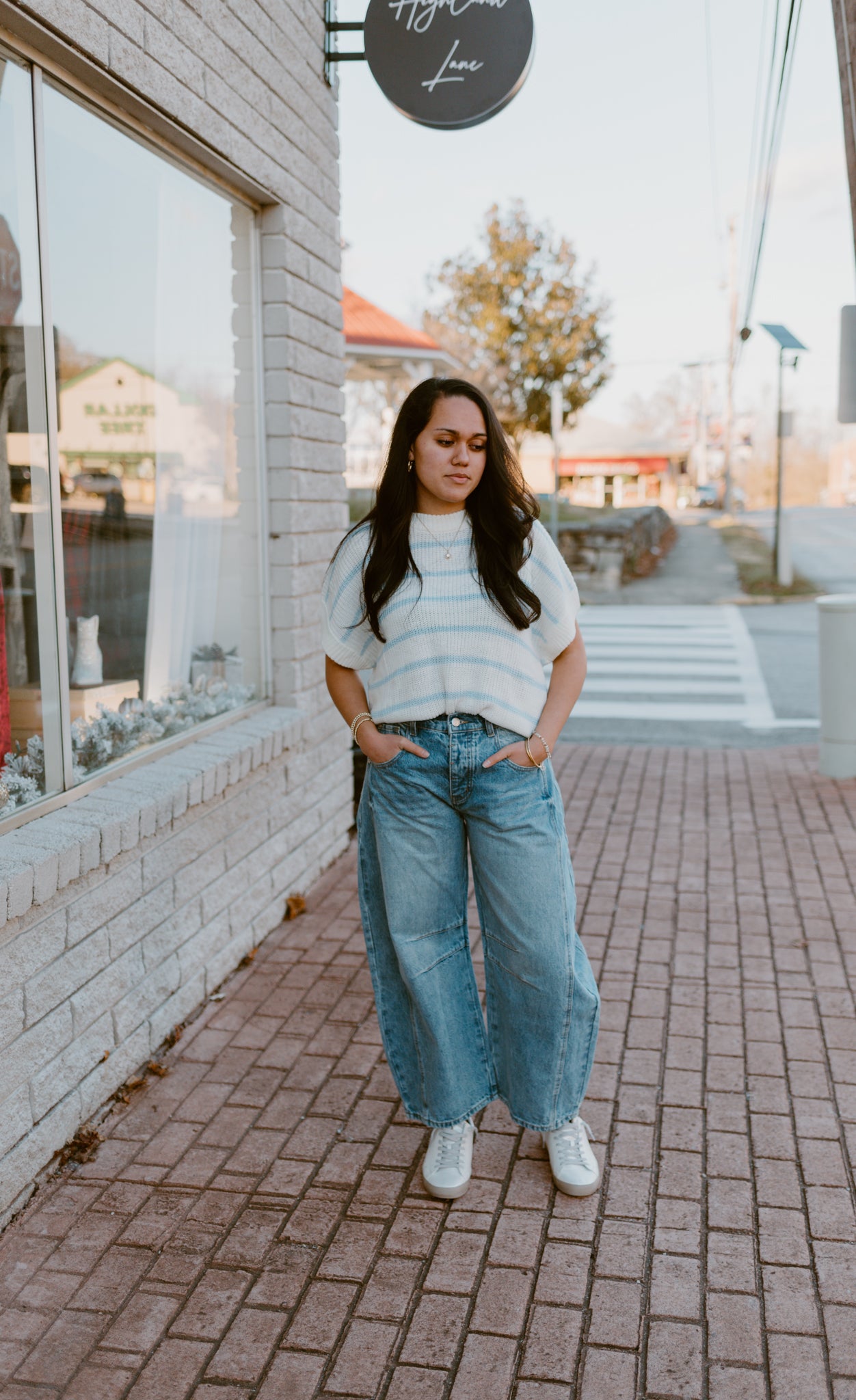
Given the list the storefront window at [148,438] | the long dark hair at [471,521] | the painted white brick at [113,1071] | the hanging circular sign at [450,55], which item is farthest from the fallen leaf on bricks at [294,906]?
the hanging circular sign at [450,55]

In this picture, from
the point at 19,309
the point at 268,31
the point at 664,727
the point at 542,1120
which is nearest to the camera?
the point at 542,1120

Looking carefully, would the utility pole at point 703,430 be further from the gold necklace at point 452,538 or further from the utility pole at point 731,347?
the gold necklace at point 452,538

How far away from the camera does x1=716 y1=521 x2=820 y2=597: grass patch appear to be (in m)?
20.5

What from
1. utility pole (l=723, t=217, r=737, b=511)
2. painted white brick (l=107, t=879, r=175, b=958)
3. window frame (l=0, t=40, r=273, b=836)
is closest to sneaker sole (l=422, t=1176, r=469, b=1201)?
painted white brick (l=107, t=879, r=175, b=958)

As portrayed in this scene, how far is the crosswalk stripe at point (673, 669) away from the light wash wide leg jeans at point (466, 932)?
7.03 meters

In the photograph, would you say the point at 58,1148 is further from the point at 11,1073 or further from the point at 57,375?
the point at 57,375

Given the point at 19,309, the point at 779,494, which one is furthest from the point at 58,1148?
the point at 779,494

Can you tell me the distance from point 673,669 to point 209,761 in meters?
9.19

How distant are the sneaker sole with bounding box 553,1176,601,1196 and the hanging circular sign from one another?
3565 millimetres

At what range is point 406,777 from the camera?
9.29ft

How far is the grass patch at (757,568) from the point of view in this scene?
20.5 m

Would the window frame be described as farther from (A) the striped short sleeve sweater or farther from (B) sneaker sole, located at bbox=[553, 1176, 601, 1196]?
(B) sneaker sole, located at bbox=[553, 1176, 601, 1196]

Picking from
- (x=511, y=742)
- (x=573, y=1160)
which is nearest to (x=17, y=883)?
(x=511, y=742)

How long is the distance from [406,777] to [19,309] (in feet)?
5.80
